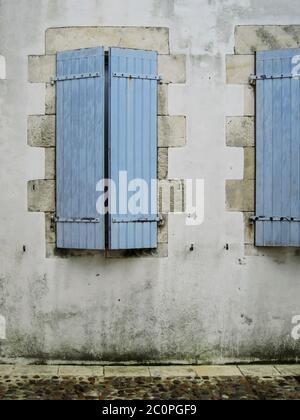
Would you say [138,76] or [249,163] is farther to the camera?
[249,163]

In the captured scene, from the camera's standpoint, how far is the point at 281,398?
427 cm

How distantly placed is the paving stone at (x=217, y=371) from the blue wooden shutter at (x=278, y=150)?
1.20 metres

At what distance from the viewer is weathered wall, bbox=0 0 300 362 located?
511cm

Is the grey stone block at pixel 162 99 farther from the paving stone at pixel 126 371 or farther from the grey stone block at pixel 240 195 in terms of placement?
the paving stone at pixel 126 371

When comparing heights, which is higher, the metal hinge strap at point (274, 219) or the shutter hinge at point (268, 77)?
the shutter hinge at point (268, 77)

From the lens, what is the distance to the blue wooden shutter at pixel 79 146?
16.1 ft

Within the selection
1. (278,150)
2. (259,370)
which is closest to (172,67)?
(278,150)

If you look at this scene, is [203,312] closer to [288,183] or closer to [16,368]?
[288,183]

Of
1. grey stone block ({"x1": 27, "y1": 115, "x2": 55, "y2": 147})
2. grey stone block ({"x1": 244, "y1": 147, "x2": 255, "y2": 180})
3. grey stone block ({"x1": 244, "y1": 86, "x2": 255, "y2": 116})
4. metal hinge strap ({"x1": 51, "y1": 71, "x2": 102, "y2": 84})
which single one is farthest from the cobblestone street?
A: metal hinge strap ({"x1": 51, "y1": 71, "x2": 102, "y2": 84})

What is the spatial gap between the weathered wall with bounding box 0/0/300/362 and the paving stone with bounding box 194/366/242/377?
0.11 meters

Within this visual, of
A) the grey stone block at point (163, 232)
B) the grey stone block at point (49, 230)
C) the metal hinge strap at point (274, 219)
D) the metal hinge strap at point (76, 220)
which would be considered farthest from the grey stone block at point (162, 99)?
the grey stone block at point (49, 230)

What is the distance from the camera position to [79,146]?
4.94 meters

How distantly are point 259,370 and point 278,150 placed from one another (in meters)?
2.03

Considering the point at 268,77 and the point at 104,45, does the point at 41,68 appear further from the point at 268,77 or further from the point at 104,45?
the point at 268,77
